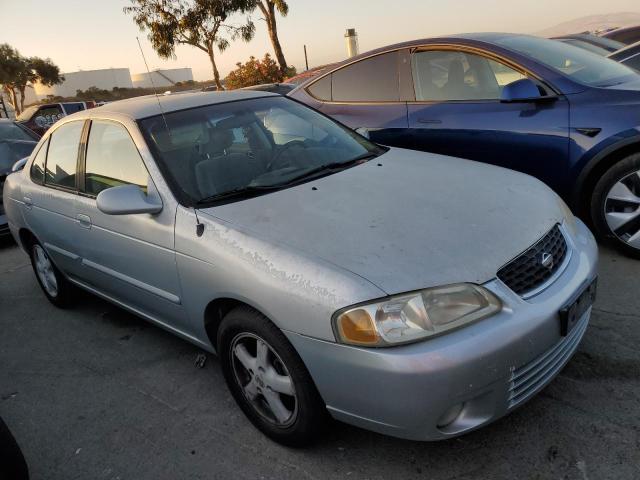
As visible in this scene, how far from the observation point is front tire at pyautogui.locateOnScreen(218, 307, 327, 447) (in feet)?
6.91

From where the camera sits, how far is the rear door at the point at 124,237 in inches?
105

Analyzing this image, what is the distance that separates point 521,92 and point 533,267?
2.03 metres

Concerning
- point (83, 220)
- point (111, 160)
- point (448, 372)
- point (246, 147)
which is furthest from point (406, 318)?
point (83, 220)

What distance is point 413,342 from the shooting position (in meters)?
1.85

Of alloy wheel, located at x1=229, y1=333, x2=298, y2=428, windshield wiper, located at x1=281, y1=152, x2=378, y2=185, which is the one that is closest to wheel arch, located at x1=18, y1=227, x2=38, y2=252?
windshield wiper, located at x1=281, y1=152, x2=378, y2=185

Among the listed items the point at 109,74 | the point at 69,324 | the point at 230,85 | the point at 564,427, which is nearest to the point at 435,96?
the point at 564,427

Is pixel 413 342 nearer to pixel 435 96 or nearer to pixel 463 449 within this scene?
pixel 463 449

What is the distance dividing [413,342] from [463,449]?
67 cm

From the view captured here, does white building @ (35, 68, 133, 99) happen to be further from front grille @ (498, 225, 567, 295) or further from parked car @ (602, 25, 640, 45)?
front grille @ (498, 225, 567, 295)

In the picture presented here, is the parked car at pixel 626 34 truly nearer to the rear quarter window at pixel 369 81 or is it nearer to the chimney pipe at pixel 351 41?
the rear quarter window at pixel 369 81

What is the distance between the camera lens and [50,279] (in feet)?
13.9

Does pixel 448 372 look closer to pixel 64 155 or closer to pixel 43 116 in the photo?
pixel 64 155

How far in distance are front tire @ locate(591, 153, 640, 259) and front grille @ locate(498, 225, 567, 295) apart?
1517 mm

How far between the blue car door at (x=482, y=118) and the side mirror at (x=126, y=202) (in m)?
2.45
